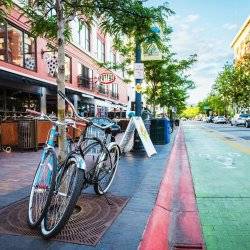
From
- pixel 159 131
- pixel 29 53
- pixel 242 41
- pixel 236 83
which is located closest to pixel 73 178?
pixel 159 131

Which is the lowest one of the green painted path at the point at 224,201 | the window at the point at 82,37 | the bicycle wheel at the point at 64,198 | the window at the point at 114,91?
the green painted path at the point at 224,201

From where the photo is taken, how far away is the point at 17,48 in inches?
779

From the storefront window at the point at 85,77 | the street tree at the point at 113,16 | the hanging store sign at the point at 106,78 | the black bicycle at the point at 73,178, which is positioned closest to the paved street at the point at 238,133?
the hanging store sign at the point at 106,78

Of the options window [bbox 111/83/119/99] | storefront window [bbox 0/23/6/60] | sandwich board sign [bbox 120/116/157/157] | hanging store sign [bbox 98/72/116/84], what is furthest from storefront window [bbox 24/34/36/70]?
window [bbox 111/83/119/99]

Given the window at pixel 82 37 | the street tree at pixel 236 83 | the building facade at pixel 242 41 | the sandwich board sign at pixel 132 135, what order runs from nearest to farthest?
the sandwich board sign at pixel 132 135, the window at pixel 82 37, the street tree at pixel 236 83, the building facade at pixel 242 41

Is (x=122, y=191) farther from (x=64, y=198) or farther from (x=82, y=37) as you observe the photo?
(x=82, y=37)

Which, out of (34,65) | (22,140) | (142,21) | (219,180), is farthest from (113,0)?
(34,65)

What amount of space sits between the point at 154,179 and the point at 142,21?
9.42 ft

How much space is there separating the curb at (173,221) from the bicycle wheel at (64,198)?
787mm

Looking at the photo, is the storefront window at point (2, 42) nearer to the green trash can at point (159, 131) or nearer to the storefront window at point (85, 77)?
the green trash can at point (159, 131)

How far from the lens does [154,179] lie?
726 centimetres

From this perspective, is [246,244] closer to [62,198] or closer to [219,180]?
[62,198]

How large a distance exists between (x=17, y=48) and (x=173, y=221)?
16739mm

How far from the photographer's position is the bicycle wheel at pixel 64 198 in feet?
12.5
